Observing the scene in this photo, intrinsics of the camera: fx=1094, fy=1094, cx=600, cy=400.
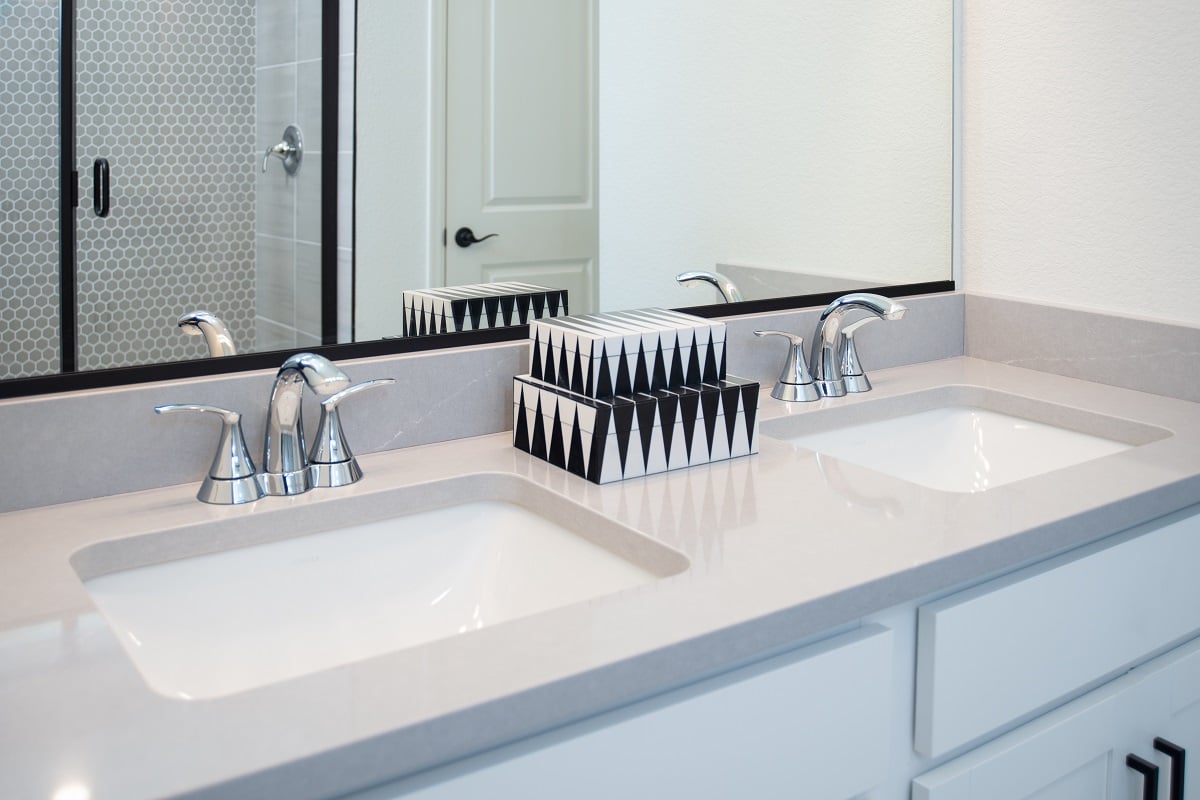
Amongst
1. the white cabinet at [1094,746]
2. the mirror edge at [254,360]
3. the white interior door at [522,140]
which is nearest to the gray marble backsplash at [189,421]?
the mirror edge at [254,360]

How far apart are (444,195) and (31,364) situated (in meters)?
0.47

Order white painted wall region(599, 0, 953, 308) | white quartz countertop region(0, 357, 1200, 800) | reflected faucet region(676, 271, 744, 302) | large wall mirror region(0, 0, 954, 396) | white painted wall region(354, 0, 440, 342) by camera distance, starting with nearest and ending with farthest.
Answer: white quartz countertop region(0, 357, 1200, 800) → large wall mirror region(0, 0, 954, 396) → white painted wall region(354, 0, 440, 342) → white painted wall region(599, 0, 953, 308) → reflected faucet region(676, 271, 744, 302)

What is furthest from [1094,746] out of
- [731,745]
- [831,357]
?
[831,357]

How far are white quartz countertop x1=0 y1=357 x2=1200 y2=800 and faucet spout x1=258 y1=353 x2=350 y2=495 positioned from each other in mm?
24

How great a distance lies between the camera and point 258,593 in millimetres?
1042

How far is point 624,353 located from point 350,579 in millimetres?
380

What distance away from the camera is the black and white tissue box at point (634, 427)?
46.4 inches

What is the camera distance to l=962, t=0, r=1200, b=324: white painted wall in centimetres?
153

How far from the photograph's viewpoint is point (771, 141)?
164cm

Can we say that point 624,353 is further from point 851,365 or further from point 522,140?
point 851,365

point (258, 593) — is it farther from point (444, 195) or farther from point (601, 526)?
point (444, 195)

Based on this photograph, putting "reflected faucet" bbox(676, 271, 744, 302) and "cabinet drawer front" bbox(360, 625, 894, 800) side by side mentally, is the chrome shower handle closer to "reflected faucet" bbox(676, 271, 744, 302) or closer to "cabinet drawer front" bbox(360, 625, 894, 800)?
"reflected faucet" bbox(676, 271, 744, 302)

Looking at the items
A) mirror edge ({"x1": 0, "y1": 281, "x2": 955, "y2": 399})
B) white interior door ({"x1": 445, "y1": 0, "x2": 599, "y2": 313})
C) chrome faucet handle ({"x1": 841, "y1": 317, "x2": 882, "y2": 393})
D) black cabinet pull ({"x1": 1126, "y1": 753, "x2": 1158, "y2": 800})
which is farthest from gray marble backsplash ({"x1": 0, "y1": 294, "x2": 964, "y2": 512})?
black cabinet pull ({"x1": 1126, "y1": 753, "x2": 1158, "y2": 800})

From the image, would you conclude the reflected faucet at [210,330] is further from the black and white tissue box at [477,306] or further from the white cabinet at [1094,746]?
the white cabinet at [1094,746]
